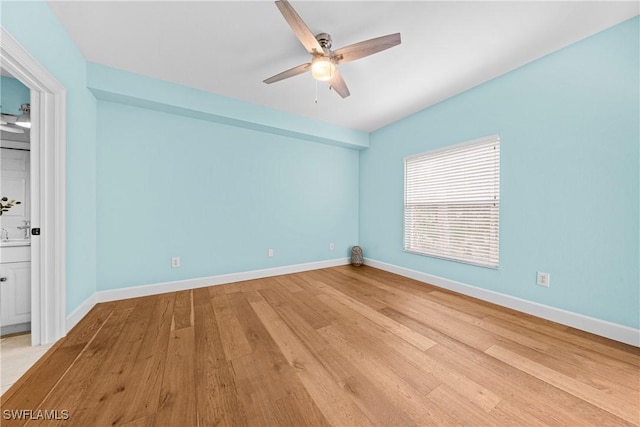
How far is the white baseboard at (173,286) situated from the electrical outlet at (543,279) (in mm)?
2811

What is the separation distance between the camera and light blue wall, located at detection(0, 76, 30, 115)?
2057mm

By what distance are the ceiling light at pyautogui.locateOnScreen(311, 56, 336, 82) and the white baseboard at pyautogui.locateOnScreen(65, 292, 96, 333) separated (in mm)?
2968

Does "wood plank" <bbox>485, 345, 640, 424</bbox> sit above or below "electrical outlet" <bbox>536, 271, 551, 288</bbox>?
below

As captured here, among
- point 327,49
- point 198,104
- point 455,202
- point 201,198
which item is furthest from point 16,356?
point 455,202

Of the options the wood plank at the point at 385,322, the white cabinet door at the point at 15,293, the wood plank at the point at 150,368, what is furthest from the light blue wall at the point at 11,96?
the wood plank at the point at 385,322

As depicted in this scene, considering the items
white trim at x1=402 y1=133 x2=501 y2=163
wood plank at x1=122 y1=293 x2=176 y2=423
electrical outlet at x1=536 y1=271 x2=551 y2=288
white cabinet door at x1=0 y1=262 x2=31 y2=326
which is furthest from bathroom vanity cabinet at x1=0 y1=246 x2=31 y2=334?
electrical outlet at x1=536 y1=271 x2=551 y2=288

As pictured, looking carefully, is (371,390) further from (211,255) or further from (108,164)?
(108,164)

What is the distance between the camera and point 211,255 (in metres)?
3.03

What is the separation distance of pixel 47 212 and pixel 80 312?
1.02 meters

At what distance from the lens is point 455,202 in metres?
2.85

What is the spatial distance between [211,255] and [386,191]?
299cm

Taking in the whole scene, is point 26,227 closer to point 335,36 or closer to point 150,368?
point 150,368

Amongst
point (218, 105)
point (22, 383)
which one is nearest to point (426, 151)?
point (218, 105)

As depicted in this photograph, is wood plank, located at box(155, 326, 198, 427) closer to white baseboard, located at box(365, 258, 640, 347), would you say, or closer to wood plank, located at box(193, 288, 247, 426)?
wood plank, located at box(193, 288, 247, 426)
